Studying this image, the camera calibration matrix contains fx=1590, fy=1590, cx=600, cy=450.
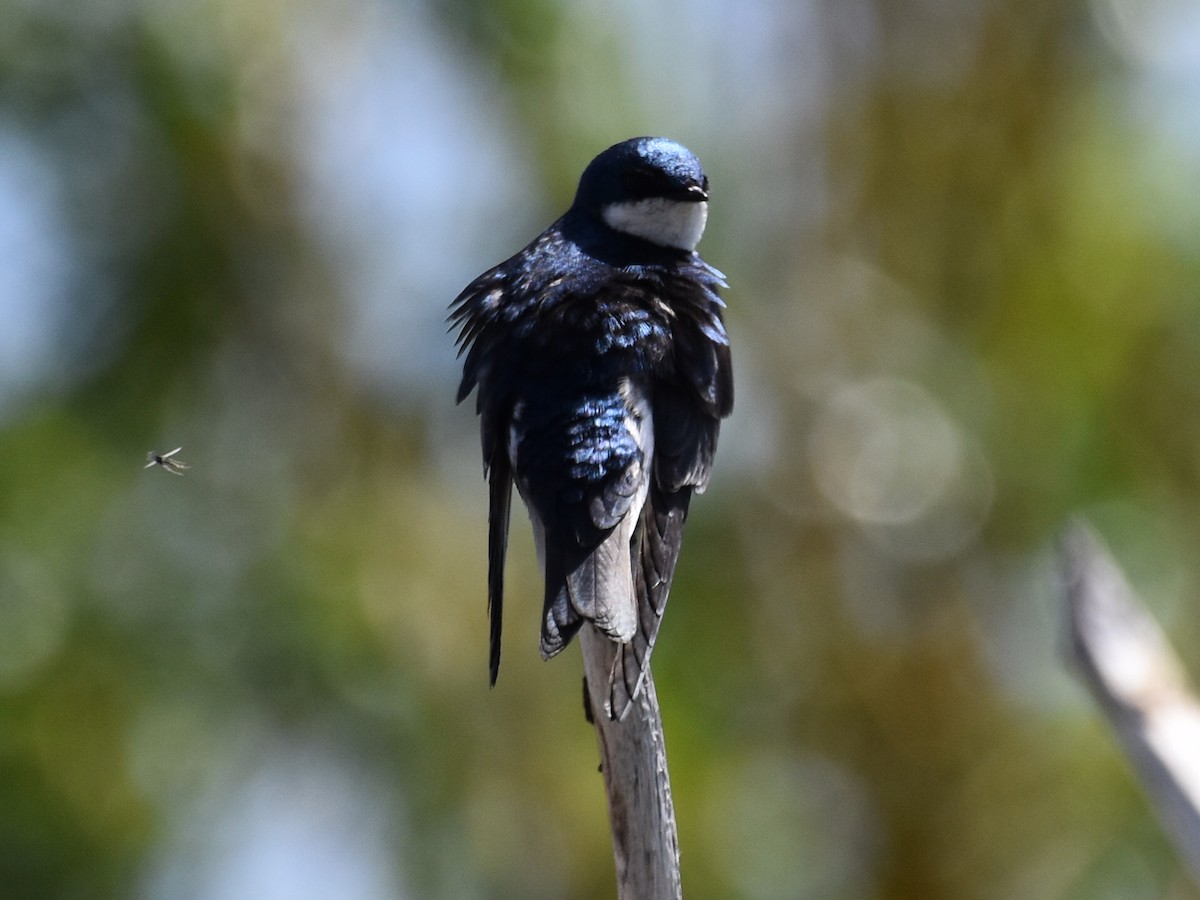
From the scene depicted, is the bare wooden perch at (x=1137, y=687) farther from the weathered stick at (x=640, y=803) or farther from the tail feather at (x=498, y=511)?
the tail feather at (x=498, y=511)

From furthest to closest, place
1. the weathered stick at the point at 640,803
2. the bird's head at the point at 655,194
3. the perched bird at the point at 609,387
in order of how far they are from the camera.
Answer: the bird's head at the point at 655,194
the perched bird at the point at 609,387
the weathered stick at the point at 640,803

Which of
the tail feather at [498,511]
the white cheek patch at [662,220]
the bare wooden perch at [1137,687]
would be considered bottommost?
the bare wooden perch at [1137,687]

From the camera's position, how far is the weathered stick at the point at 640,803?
2.39 meters

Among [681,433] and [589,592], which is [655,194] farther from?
[589,592]

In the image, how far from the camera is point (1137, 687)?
2.05m

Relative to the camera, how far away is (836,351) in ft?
21.3

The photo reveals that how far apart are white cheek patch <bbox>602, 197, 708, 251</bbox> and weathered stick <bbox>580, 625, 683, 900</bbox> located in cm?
97

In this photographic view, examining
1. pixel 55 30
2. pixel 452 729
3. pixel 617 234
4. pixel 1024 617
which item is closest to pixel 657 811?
pixel 617 234

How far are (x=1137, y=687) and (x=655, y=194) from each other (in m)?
1.44

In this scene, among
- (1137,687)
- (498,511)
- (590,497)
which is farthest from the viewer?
(498,511)

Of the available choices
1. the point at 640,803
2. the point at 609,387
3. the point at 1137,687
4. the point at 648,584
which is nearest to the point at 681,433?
the point at 609,387

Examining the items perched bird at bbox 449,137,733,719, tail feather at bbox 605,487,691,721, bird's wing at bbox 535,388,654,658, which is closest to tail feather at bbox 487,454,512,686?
perched bird at bbox 449,137,733,719

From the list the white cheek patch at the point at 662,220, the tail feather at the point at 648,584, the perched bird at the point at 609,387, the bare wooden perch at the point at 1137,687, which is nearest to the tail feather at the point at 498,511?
the perched bird at the point at 609,387

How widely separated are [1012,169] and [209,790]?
4192 millimetres
